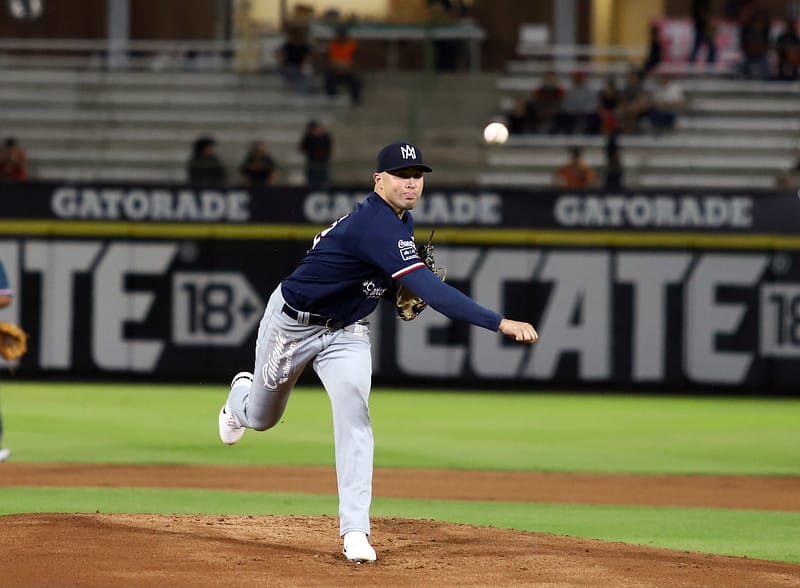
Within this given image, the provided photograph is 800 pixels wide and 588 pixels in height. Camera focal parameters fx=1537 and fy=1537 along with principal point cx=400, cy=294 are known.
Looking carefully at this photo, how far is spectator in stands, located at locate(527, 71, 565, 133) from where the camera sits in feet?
72.0

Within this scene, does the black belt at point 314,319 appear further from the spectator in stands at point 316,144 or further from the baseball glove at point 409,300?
the spectator in stands at point 316,144

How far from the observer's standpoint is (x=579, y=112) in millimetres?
21781

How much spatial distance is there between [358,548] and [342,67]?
54.8 ft

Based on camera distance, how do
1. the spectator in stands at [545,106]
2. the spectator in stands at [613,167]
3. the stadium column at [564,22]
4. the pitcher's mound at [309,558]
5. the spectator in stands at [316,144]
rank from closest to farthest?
the pitcher's mound at [309,558] < the spectator in stands at [613,167] < the spectator in stands at [316,144] < the spectator in stands at [545,106] < the stadium column at [564,22]

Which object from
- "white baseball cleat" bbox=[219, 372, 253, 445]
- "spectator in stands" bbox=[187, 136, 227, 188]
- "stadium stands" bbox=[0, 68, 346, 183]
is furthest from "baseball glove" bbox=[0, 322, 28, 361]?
"stadium stands" bbox=[0, 68, 346, 183]

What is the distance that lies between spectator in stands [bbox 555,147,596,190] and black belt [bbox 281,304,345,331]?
41.0 feet

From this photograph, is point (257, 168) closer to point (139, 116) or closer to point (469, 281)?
point (469, 281)

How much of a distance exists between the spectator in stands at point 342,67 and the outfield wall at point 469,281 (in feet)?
12.7

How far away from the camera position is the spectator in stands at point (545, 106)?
2194cm

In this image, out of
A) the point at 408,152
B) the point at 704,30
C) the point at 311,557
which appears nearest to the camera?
the point at 408,152

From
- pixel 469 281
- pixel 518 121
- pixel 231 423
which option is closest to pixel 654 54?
pixel 518 121

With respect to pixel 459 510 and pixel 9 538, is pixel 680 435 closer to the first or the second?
pixel 459 510

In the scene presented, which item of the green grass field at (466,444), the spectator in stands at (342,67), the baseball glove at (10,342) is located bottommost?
the green grass field at (466,444)

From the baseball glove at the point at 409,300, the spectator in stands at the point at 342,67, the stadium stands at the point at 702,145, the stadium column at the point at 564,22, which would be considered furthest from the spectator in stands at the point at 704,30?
the baseball glove at the point at 409,300
